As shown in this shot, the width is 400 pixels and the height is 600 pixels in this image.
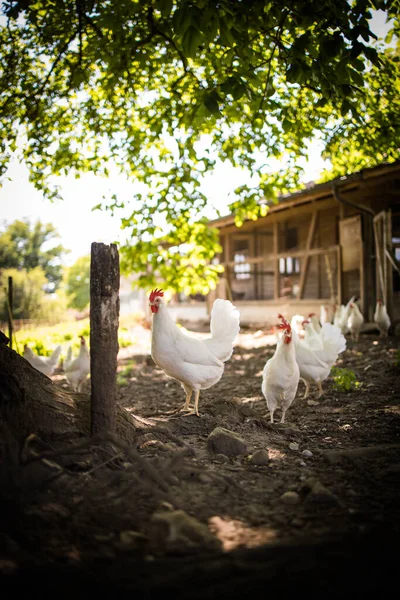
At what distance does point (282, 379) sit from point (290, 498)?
233 cm

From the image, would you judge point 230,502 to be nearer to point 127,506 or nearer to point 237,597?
point 127,506

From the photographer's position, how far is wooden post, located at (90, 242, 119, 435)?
304cm

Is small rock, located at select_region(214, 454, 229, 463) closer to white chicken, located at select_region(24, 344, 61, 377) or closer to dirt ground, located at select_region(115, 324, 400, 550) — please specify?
dirt ground, located at select_region(115, 324, 400, 550)

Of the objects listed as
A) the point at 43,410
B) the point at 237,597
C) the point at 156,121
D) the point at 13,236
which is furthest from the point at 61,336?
the point at 13,236

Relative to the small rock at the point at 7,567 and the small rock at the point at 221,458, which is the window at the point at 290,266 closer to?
the small rock at the point at 221,458

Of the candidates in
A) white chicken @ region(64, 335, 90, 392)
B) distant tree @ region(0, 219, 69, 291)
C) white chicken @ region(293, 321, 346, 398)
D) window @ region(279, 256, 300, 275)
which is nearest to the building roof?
window @ region(279, 256, 300, 275)

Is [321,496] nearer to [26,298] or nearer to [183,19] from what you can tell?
[183,19]

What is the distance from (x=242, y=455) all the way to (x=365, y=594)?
1.76m

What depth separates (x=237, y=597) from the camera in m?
1.63

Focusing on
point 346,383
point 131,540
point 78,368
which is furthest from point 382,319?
point 131,540

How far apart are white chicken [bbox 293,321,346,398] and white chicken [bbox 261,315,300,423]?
2.58 feet

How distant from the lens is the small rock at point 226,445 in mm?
3371

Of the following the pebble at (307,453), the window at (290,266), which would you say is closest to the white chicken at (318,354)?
the pebble at (307,453)

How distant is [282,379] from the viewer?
481 centimetres
